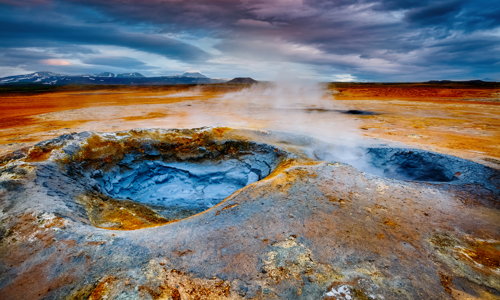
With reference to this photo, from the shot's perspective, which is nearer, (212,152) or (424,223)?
(424,223)

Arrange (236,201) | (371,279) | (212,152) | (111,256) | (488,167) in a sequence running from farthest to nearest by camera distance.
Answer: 1. (212,152)
2. (488,167)
3. (236,201)
4. (111,256)
5. (371,279)

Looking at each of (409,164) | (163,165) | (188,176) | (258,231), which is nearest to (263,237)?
(258,231)

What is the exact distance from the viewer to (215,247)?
298cm

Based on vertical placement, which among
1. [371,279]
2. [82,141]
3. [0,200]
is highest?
[82,141]

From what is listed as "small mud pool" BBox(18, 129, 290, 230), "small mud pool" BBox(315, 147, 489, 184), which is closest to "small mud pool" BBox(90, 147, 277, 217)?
"small mud pool" BBox(18, 129, 290, 230)

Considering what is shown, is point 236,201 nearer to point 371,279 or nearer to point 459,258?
point 371,279

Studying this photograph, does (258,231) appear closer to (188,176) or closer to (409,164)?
(188,176)

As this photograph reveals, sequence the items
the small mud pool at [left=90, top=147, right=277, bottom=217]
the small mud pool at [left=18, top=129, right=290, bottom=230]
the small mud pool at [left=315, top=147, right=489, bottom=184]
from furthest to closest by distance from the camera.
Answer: the small mud pool at [left=90, top=147, right=277, bottom=217] < the small mud pool at [left=18, top=129, right=290, bottom=230] < the small mud pool at [left=315, top=147, right=489, bottom=184]

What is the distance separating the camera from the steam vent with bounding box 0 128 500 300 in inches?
96.0

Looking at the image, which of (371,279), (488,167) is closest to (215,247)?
(371,279)

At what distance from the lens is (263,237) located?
3133 millimetres

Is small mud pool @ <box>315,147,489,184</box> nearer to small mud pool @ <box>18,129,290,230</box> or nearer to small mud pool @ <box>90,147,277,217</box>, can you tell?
small mud pool @ <box>90,147,277,217</box>

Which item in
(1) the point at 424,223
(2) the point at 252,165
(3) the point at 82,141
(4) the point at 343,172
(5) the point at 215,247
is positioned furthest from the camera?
(2) the point at 252,165

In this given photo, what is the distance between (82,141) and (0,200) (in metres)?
2.84
